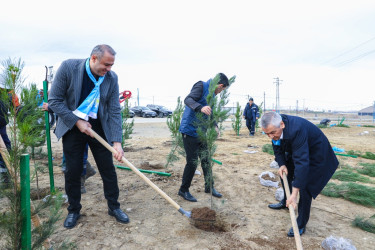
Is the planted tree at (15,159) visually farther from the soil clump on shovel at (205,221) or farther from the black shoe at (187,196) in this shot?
the black shoe at (187,196)

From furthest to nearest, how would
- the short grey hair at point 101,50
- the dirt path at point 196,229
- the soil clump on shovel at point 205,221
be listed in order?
1. the soil clump on shovel at point 205,221
2. the dirt path at point 196,229
3. the short grey hair at point 101,50

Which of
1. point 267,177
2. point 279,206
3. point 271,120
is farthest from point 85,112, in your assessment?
point 267,177

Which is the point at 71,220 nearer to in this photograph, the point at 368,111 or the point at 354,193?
the point at 354,193

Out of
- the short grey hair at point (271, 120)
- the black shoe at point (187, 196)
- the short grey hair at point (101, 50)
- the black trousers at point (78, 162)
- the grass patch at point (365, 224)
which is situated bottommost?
the grass patch at point (365, 224)

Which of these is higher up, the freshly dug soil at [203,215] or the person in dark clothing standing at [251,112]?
the person in dark clothing standing at [251,112]

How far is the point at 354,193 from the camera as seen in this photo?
4.14 metres

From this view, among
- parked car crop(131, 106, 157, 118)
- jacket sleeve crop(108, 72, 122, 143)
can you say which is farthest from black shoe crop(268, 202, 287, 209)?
parked car crop(131, 106, 157, 118)

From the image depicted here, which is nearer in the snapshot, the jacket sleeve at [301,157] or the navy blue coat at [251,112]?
the jacket sleeve at [301,157]

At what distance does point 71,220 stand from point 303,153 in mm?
2522

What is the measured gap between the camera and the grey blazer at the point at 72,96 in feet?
8.68

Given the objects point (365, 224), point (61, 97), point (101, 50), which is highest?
point (101, 50)

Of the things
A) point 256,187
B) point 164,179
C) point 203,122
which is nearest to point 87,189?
point 164,179

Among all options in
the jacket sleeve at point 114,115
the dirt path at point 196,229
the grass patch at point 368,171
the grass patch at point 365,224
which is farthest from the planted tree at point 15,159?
the grass patch at point 368,171

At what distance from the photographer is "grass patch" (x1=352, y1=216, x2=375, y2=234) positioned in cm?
309
